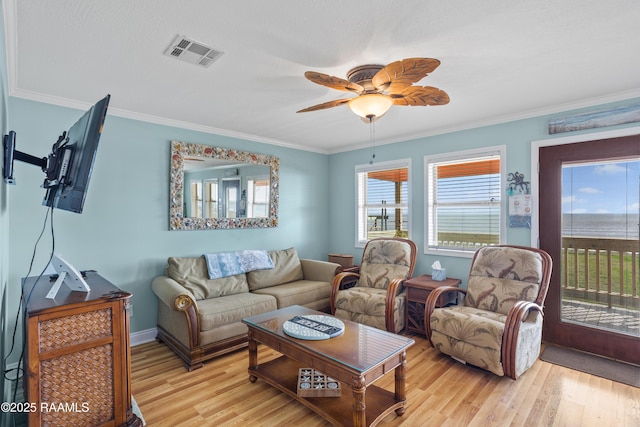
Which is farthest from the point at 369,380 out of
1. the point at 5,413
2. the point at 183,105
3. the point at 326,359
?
the point at 183,105

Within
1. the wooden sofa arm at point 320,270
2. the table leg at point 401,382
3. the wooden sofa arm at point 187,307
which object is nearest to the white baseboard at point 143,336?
the wooden sofa arm at point 187,307

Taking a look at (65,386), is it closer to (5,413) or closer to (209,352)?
(5,413)

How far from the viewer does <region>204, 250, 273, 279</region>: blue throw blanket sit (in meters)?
3.62

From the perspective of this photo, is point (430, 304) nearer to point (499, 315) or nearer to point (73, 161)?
point (499, 315)

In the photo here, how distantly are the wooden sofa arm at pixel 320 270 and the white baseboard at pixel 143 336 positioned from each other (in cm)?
197

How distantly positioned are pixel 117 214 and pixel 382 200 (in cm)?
337

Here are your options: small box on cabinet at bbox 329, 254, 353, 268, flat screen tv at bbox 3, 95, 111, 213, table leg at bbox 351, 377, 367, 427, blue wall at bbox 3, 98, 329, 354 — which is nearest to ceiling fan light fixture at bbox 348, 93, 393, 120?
flat screen tv at bbox 3, 95, 111, 213

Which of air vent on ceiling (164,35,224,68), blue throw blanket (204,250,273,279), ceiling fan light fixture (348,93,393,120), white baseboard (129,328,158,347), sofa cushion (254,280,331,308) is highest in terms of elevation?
air vent on ceiling (164,35,224,68)

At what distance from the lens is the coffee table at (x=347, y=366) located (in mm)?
1864

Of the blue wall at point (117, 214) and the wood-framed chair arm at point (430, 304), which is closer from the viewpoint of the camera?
the blue wall at point (117, 214)

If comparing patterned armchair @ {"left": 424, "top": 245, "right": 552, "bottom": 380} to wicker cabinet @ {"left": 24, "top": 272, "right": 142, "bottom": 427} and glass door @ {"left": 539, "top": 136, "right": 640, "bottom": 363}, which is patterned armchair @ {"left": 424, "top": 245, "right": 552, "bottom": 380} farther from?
wicker cabinet @ {"left": 24, "top": 272, "right": 142, "bottom": 427}

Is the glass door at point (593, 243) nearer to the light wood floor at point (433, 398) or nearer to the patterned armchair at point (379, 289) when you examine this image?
the light wood floor at point (433, 398)

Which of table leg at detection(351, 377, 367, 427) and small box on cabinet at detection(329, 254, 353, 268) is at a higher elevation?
small box on cabinet at detection(329, 254, 353, 268)

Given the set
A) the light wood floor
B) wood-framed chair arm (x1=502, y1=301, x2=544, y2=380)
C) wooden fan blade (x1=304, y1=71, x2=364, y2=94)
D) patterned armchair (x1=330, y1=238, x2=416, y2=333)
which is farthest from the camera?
patterned armchair (x1=330, y1=238, x2=416, y2=333)
